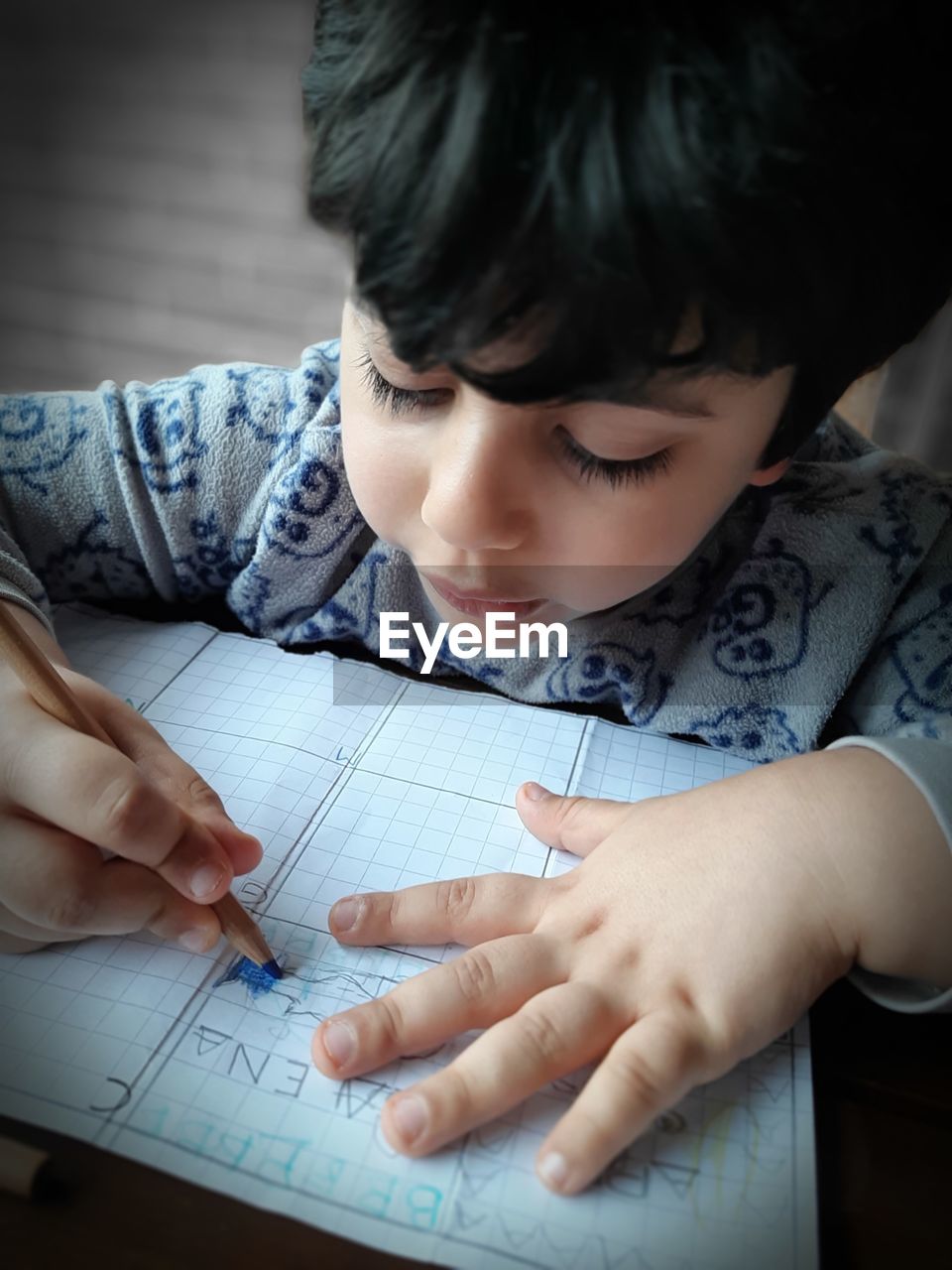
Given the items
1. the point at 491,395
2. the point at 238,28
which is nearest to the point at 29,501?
the point at 491,395

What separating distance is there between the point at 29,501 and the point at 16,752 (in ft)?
0.81

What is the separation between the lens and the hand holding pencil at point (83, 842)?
34cm

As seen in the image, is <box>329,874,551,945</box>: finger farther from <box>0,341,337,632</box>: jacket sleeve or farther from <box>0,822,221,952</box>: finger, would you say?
<box>0,341,337,632</box>: jacket sleeve

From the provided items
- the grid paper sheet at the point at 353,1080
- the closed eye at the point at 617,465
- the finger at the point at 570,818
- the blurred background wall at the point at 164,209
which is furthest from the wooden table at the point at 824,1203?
the blurred background wall at the point at 164,209

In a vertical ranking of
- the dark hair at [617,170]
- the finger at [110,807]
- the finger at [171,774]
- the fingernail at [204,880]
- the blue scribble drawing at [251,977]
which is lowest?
the blue scribble drawing at [251,977]

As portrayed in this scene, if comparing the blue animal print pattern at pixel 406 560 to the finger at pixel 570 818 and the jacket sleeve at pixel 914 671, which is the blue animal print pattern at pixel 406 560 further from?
the finger at pixel 570 818

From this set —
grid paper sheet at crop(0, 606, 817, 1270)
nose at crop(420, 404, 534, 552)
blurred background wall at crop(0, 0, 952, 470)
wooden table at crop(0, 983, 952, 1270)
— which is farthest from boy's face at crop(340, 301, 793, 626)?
blurred background wall at crop(0, 0, 952, 470)

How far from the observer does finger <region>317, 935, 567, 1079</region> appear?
326mm

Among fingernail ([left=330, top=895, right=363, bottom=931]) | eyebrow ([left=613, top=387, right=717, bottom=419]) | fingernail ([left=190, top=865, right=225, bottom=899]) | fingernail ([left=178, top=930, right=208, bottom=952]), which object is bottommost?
fingernail ([left=178, top=930, right=208, bottom=952])

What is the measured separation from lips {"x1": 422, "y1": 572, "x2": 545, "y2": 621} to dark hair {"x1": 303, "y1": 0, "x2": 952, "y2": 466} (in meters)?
0.16

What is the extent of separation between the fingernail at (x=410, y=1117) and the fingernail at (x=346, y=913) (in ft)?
0.25

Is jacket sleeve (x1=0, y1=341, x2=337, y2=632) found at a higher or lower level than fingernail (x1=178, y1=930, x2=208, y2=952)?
higher

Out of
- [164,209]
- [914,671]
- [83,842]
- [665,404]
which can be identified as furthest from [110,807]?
[164,209]

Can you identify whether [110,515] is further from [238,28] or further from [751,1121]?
[238,28]
